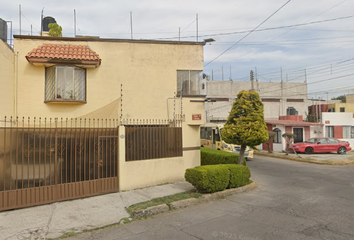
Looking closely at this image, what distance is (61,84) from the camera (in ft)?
31.3

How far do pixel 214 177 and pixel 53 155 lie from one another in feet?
16.1

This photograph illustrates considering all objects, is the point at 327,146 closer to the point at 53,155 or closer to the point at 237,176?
the point at 237,176

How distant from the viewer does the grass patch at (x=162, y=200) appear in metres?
6.84

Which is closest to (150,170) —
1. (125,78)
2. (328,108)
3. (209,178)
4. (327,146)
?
(209,178)

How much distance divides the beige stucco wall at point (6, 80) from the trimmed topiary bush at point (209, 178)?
21.3 feet

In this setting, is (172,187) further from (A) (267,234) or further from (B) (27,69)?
(B) (27,69)

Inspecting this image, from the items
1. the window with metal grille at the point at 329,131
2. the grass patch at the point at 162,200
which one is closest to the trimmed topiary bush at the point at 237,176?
the grass patch at the point at 162,200

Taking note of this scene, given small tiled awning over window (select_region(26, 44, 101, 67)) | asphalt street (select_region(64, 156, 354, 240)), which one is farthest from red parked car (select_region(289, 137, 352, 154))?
small tiled awning over window (select_region(26, 44, 101, 67))

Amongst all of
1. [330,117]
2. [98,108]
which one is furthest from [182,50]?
[330,117]

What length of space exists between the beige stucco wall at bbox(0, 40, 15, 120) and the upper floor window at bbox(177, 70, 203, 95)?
6174 millimetres

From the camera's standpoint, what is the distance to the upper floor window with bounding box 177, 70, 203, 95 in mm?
10992

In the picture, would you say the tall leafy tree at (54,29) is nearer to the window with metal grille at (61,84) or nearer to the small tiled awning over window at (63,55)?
the small tiled awning over window at (63,55)

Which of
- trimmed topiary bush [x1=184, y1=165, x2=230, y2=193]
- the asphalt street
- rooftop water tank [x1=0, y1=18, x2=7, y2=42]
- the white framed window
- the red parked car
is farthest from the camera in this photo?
the white framed window

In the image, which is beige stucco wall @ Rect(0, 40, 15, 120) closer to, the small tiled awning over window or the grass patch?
the small tiled awning over window
